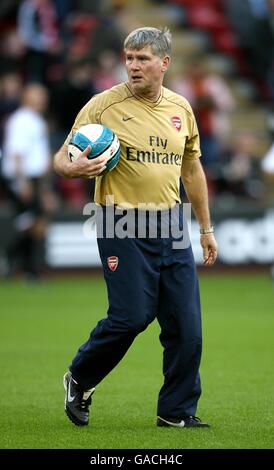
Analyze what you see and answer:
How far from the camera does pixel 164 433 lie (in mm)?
7398

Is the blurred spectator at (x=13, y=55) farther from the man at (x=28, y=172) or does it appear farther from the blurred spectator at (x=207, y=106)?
the blurred spectator at (x=207, y=106)

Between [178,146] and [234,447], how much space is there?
6.55 ft

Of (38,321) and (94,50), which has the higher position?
(94,50)

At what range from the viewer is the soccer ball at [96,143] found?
7211mm

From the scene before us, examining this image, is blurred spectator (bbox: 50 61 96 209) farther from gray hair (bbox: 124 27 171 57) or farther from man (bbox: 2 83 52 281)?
gray hair (bbox: 124 27 171 57)

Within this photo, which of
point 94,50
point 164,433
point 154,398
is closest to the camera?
point 164,433

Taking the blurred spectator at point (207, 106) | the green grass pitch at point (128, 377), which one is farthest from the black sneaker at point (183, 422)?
the blurred spectator at point (207, 106)

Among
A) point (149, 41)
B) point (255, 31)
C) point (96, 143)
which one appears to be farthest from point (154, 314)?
point (255, 31)

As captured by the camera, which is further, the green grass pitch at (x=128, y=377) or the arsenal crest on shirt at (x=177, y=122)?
the arsenal crest on shirt at (x=177, y=122)

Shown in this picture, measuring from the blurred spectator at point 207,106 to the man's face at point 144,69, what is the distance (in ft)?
42.1

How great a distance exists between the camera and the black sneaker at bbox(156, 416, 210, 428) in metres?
7.64

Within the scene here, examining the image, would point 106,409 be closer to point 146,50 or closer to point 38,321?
point 146,50

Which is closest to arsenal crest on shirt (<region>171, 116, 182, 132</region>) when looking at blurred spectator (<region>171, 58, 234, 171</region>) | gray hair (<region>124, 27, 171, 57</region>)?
gray hair (<region>124, 27, 171, 57</region>)

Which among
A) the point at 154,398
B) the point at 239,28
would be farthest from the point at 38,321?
the point at 239,28
